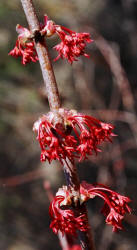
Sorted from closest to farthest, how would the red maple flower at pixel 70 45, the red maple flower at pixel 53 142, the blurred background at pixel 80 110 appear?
1. the red maple flower at pixel 53 142
2. the red maple flower at pixel 70 45
3. the blurred background at pixel 80 110

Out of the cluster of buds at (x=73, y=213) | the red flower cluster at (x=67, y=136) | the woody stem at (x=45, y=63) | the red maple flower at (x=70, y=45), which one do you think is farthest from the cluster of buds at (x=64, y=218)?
the red maple flower at (x=70, y=45)

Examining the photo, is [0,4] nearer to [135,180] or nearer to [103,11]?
[103,11]

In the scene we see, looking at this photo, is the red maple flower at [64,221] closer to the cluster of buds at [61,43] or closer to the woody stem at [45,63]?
the woody stem at [45,63]

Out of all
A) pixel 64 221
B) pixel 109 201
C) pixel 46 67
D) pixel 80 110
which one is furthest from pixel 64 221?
pixel 80 110

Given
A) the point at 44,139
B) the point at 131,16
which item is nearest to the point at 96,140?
the point at 44,139

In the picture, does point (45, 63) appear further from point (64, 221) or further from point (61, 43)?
point (64, 221)
